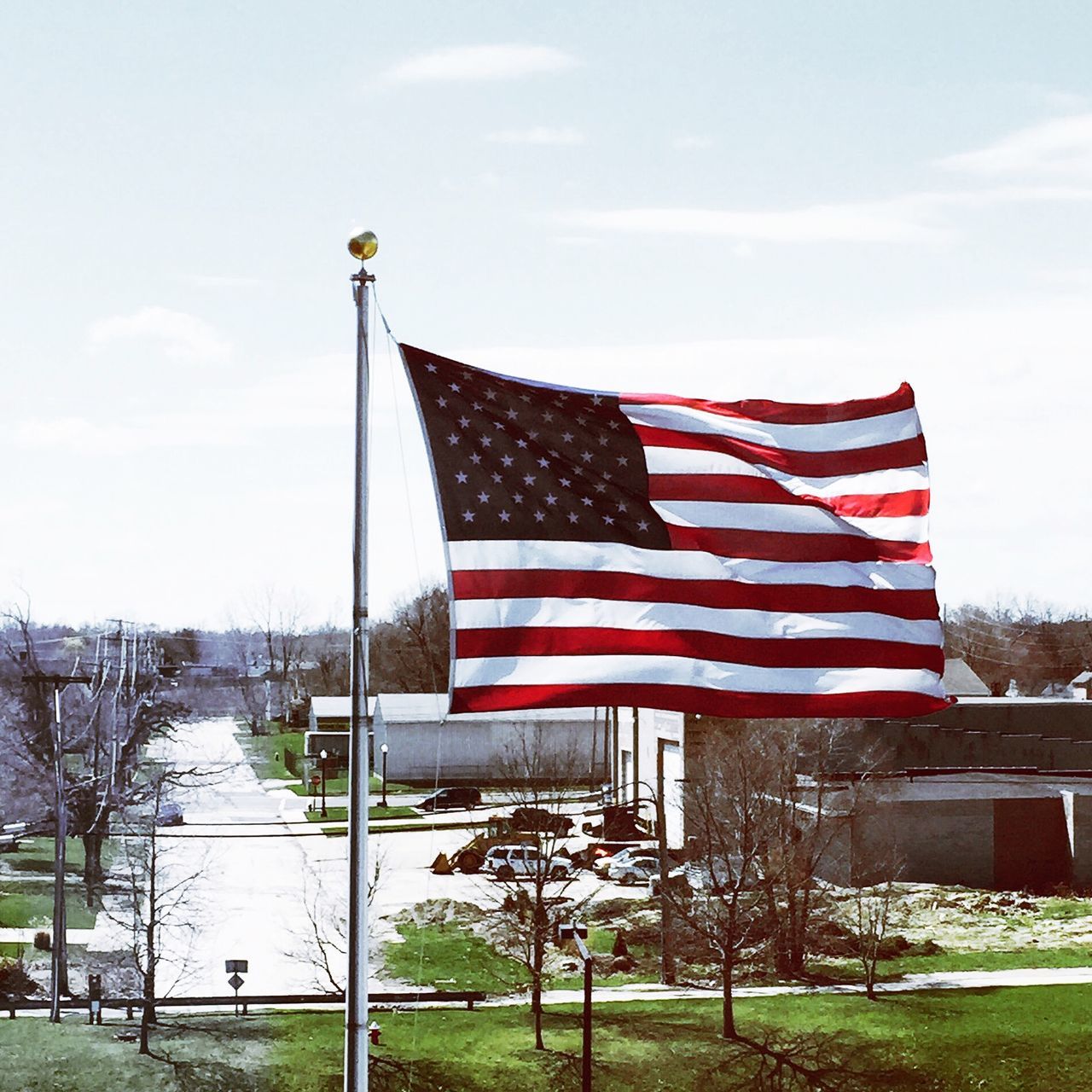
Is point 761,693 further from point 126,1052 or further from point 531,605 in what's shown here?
point 126,1052

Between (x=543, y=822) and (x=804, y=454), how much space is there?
57.1 meters

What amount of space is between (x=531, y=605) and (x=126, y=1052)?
121ft

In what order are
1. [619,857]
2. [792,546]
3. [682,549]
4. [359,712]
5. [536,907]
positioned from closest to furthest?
[359,712]
[682,549]
[792,546]
[536,907]
[619,857]

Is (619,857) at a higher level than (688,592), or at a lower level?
lower

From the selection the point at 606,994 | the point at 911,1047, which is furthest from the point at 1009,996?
the point at 606,994

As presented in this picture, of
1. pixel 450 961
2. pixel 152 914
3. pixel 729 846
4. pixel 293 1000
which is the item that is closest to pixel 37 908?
pixel 152 914

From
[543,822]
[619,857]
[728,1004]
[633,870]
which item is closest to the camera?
[728,1004]

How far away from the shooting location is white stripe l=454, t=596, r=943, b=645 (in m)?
12.3

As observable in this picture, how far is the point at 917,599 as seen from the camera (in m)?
13.2

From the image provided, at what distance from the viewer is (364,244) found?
35.6ft

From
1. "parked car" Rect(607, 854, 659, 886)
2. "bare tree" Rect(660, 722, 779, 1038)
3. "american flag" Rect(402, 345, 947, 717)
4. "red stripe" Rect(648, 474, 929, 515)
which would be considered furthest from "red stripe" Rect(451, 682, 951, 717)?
"parked car" Rect(607, 854, 659, 886)

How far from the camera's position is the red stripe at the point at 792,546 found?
1311cm

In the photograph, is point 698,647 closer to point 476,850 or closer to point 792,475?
point 792,475

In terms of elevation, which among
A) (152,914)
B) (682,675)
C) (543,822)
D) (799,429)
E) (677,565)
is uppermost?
(799,429)
